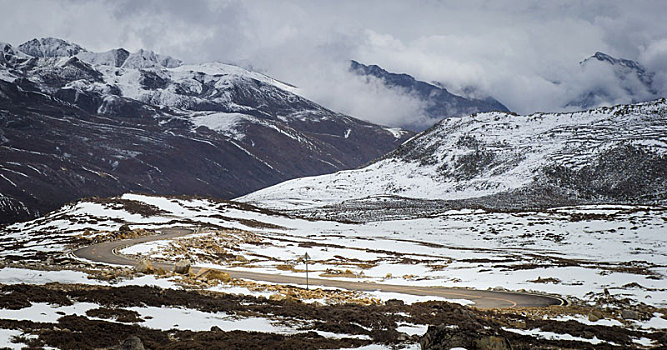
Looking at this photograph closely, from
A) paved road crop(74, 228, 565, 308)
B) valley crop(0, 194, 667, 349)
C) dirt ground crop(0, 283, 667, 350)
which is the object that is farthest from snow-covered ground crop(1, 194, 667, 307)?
dirt ground crop(0, 283, 667, 350)

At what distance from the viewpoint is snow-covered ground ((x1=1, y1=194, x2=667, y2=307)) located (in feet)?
150

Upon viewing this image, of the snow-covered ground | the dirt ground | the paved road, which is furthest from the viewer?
the snow-covered ground

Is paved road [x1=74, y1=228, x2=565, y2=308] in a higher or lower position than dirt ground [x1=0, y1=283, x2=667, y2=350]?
lower

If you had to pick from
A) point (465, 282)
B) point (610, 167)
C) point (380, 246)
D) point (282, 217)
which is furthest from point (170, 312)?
point (610, 167)

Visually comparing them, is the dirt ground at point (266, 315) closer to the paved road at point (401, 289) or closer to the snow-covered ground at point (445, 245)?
the paved road at point (401, 289)

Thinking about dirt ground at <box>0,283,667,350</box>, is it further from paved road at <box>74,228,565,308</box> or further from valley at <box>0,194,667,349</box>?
paved road at <box>74,228,565,308</box>

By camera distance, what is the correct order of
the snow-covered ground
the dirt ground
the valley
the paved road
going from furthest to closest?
the snow-covered ground, the paved road, the valley, the dirt ground

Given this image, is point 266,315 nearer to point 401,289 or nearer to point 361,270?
point 401,289

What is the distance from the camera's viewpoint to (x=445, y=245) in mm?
92188

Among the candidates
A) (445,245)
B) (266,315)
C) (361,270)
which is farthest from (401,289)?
(445,245)

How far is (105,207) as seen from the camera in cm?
10100

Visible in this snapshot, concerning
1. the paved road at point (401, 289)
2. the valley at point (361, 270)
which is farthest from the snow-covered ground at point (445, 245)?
the paved road at point (401, 289)

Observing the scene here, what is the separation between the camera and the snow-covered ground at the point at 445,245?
45.6m

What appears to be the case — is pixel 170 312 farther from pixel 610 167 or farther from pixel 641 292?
pixel 610 167
